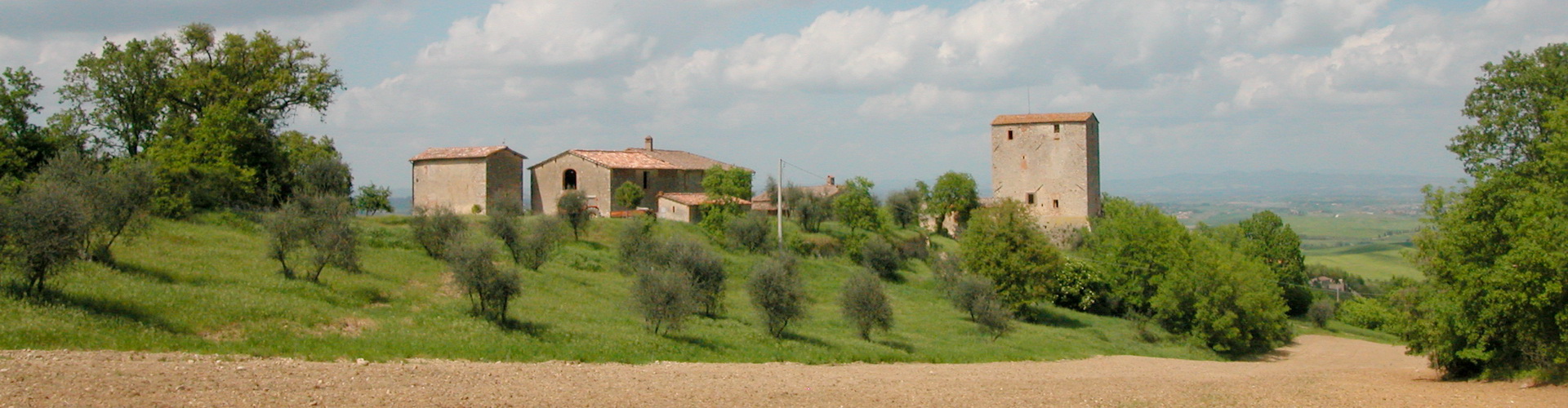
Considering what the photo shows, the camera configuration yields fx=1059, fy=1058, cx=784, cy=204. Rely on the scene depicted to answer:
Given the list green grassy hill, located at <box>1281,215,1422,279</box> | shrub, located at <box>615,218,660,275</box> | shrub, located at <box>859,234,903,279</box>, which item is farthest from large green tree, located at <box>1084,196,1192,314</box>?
green grassy hill, located at <box>1281,215,1422,279</box>

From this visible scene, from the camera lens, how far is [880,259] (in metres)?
50.0

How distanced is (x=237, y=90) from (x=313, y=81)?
3469 mm

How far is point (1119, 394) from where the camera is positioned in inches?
706

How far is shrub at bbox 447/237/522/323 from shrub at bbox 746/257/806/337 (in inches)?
248

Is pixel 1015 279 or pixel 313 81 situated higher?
pixel 313 81

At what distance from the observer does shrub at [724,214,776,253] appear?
4825 cm

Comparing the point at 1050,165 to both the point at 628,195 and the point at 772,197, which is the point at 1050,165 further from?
the point at 628,195

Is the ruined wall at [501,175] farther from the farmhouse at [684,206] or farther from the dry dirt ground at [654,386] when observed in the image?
the dry dirt ground at [654,386]

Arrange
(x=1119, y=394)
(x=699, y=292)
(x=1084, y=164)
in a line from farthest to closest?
(x=1084, y=164), (x=699, y=292), (x=1119, y=394)

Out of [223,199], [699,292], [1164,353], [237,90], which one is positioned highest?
[237,90]

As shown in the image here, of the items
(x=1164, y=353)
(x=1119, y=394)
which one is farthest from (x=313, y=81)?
(x=1119, y=394)

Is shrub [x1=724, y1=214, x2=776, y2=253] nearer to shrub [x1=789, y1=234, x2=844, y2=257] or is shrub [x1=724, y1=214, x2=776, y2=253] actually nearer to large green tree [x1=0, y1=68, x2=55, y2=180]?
shrub [x1=789, y1=234, x2=844, y2=257]

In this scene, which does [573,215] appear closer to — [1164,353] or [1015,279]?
[1015,279]

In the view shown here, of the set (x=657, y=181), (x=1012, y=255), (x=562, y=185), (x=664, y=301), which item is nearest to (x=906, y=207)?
(x=657, y=181)
